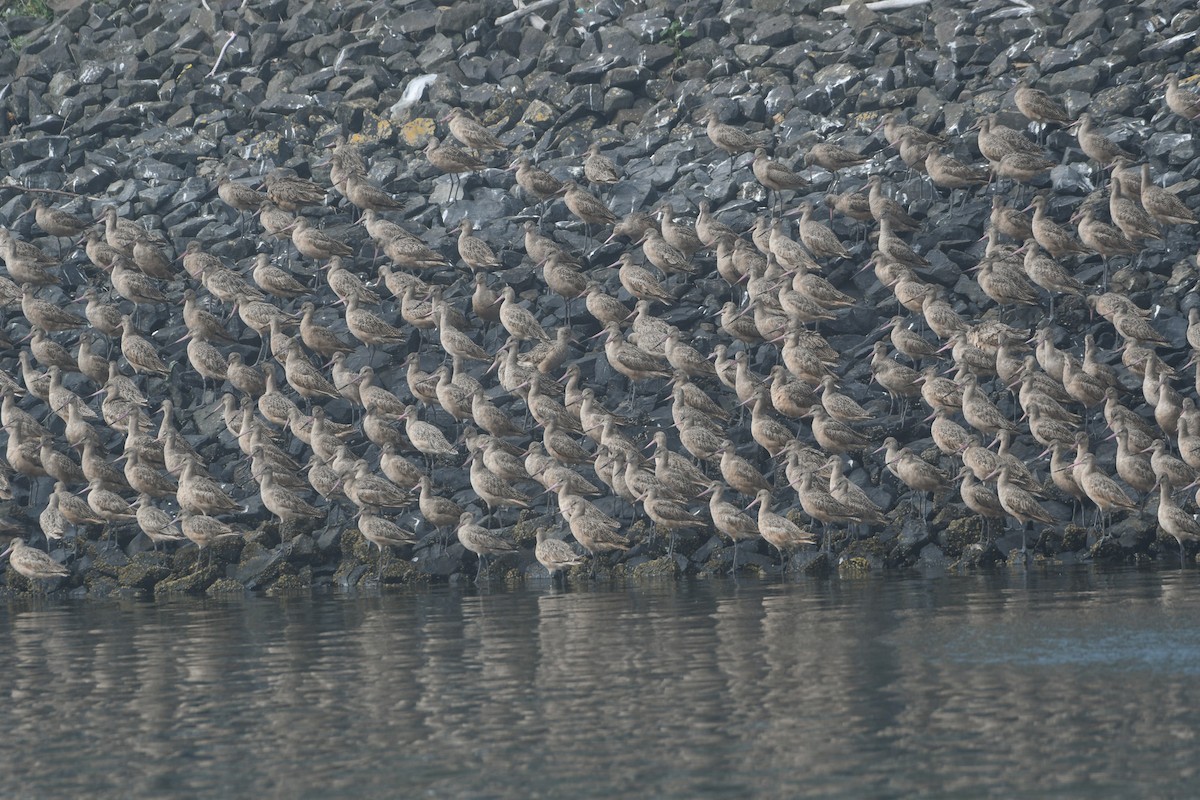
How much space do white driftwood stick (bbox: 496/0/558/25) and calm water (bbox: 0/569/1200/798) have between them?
1868cm

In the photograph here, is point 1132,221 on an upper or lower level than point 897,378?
upper

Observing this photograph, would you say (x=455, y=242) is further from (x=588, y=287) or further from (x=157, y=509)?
(x=157, y=509)

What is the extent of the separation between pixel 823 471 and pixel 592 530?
2.76 metres

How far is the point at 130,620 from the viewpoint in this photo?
2048 cm

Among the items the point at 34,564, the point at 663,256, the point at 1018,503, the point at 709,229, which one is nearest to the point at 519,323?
the point at 663,256

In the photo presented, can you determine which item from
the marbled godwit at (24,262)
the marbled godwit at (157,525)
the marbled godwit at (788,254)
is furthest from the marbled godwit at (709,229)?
the marbled godwit at (24,262)

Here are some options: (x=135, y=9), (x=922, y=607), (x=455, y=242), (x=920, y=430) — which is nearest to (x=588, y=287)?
(x=455, y=242)

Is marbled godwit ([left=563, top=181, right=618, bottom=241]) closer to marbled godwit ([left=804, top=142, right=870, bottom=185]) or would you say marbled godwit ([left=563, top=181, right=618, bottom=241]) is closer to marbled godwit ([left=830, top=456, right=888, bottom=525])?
marbled godwit ([left=804, top=142, right=870, bottom=185])

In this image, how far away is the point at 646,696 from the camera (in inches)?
552

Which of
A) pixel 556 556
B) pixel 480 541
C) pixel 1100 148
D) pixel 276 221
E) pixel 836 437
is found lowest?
pixel 556 556

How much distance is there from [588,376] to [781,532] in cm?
541

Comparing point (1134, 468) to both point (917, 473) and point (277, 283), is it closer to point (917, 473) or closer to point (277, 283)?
point (917, 473)

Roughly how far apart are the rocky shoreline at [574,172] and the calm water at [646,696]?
2.94 metres

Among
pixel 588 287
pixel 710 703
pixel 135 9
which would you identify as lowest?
pixel 710 703
